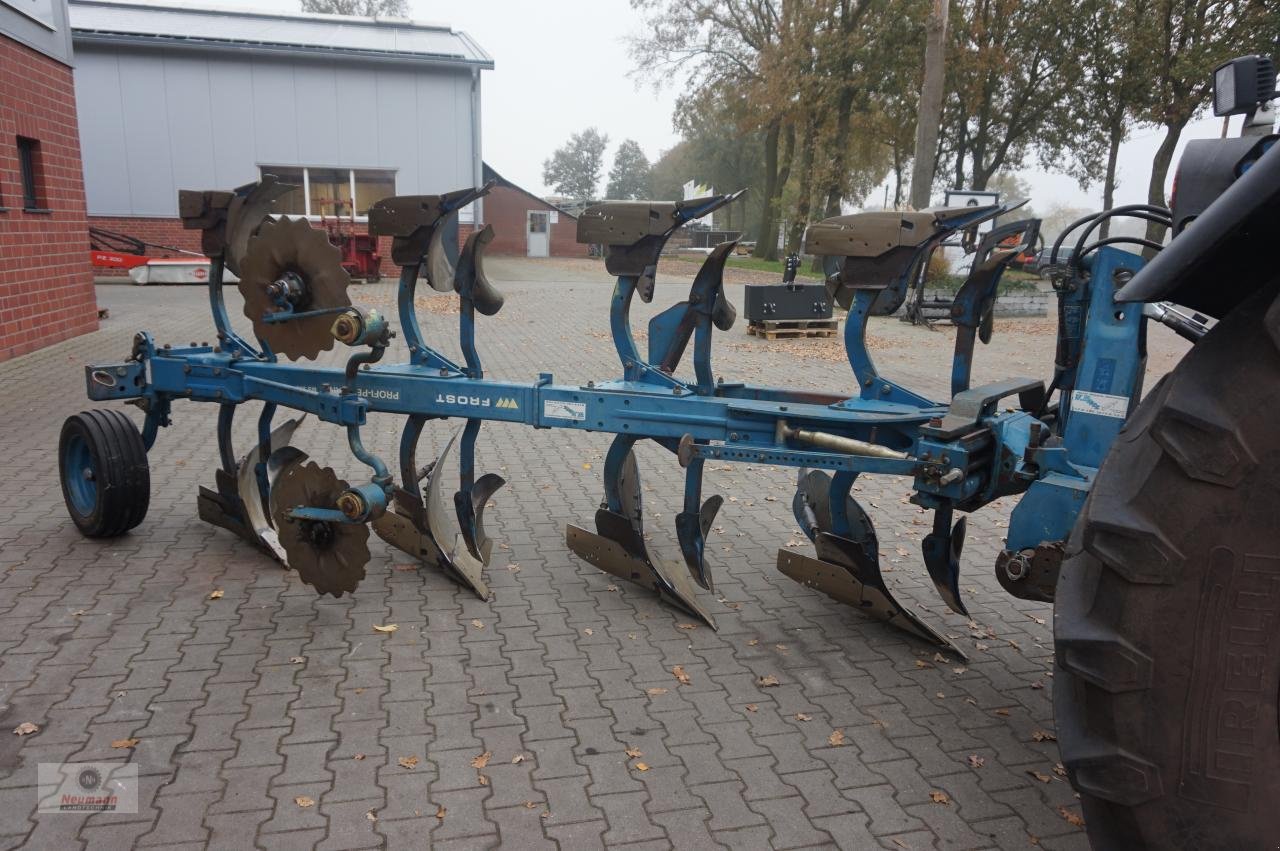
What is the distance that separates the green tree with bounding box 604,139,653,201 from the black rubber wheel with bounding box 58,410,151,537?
256 feet

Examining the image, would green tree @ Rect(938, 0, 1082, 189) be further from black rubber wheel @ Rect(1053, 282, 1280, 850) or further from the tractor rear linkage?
black rubber wheel @ Rect(1053, 282, 1280, 850)

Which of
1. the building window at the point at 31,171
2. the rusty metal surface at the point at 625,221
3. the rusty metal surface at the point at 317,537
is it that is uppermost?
the building window at the point at 31,171

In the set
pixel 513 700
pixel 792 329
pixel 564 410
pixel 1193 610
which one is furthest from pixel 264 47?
pixel 1193 610

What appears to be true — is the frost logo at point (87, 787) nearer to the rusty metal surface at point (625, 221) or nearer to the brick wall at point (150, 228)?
the rusty metal surface at point (625, 221)

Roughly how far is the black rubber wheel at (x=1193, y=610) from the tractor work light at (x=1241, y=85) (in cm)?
80

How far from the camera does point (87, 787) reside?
2.76 meters

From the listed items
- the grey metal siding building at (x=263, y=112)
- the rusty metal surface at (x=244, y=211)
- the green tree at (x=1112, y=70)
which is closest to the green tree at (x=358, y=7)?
the grey metal siding building at (x=263, y=112)

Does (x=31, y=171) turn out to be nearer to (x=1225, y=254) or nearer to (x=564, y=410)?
(x=564, y=410)

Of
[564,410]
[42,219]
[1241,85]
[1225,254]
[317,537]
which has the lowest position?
[317,537]

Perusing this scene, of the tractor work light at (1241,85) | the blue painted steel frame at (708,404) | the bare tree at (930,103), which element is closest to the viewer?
the tractor work light at (1241,85)

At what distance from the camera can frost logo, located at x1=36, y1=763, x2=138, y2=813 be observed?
2668 millimetres

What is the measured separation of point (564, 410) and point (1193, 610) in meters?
2.71

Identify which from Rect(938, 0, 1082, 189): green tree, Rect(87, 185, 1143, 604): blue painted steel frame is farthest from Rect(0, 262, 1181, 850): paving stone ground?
Rect(938, 0, 1082, 189): green tree

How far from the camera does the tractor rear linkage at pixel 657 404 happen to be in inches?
128
